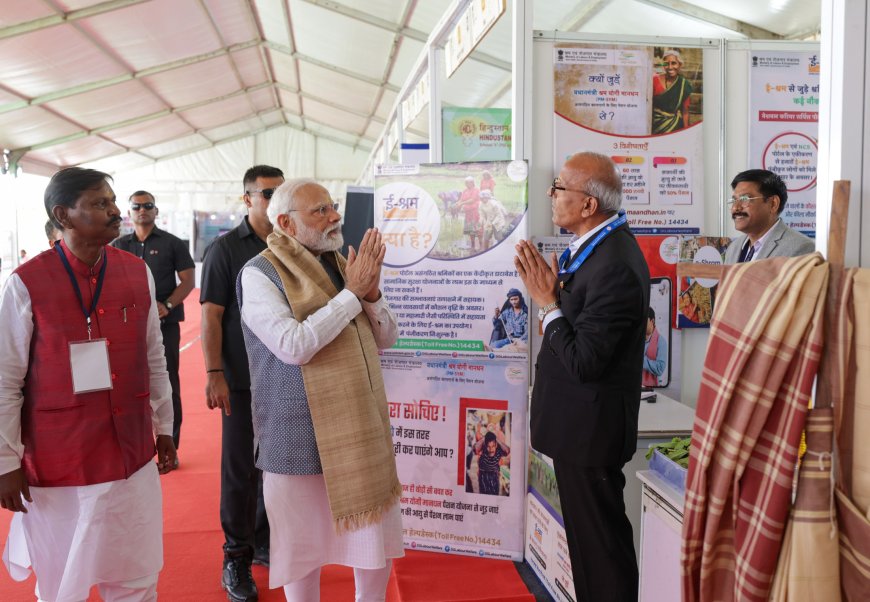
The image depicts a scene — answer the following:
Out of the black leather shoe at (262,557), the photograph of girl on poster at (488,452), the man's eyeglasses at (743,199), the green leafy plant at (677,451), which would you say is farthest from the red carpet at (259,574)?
the man's eyeglasses at (743,199)

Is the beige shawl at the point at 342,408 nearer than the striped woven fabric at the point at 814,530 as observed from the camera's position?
No

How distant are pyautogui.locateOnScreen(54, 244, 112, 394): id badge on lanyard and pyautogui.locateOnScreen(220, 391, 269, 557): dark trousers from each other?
33.4 inches

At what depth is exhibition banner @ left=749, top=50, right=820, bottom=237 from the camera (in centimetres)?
293

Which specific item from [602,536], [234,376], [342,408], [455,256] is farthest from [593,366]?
[234,376]

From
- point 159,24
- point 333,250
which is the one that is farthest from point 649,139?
point 159,24

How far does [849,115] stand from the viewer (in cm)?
105

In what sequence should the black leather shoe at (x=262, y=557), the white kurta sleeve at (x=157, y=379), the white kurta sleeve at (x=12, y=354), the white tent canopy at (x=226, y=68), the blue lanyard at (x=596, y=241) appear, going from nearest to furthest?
the white kurta sleeve at (x=12, y=354), the blue lanyard at (x=596, y=241), the white kurta sleeve at (x=157, y=379), the black leather shoe at (x=262, y=557), the white tent canopy at (x=226, y=68)

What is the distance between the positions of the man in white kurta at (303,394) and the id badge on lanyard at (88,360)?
1.22ft

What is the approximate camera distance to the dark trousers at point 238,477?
2.56m

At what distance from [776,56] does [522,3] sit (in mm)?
1209

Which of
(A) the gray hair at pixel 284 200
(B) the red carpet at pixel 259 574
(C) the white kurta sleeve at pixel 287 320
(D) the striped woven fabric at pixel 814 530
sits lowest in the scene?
(B) the red carpet at pixel 259 574

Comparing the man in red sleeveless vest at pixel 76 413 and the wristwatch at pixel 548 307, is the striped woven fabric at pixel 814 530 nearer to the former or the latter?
the wristwatch at pixel 548 307

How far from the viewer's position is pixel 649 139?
2.87 metres

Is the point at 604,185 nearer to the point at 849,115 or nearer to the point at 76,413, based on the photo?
the point at 849,115
